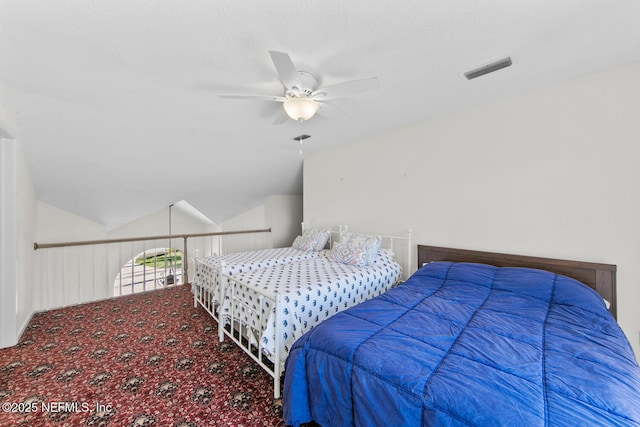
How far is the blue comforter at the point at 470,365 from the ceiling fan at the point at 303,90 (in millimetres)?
1547

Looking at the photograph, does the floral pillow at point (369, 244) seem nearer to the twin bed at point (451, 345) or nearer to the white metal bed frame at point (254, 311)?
the white metal bed frame at point (254, 311)

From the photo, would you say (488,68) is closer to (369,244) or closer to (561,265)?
(561,265)

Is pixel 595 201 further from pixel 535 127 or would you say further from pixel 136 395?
pixel 136 395

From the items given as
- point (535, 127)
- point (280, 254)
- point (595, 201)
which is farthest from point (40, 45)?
point (595, 201)

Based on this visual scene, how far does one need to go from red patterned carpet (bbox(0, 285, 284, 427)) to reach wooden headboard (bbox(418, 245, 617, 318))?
7.33 feet

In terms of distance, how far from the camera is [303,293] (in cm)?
204

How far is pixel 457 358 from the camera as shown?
1.20 m

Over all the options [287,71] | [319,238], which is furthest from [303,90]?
[319,238]

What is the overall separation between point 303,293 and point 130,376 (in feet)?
4.84

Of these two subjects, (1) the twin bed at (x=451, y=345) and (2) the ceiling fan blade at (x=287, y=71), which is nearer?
(1) the twin bed at (x=451, y=345)

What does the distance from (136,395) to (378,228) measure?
9.73ft

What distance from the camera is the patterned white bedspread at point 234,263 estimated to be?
2831 millimetres

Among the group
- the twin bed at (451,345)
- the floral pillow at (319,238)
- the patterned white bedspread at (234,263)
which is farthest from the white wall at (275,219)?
the twin bed at (451,345)

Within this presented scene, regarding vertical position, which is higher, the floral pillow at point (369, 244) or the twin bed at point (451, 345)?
the floral pillow at point (369, 244)
